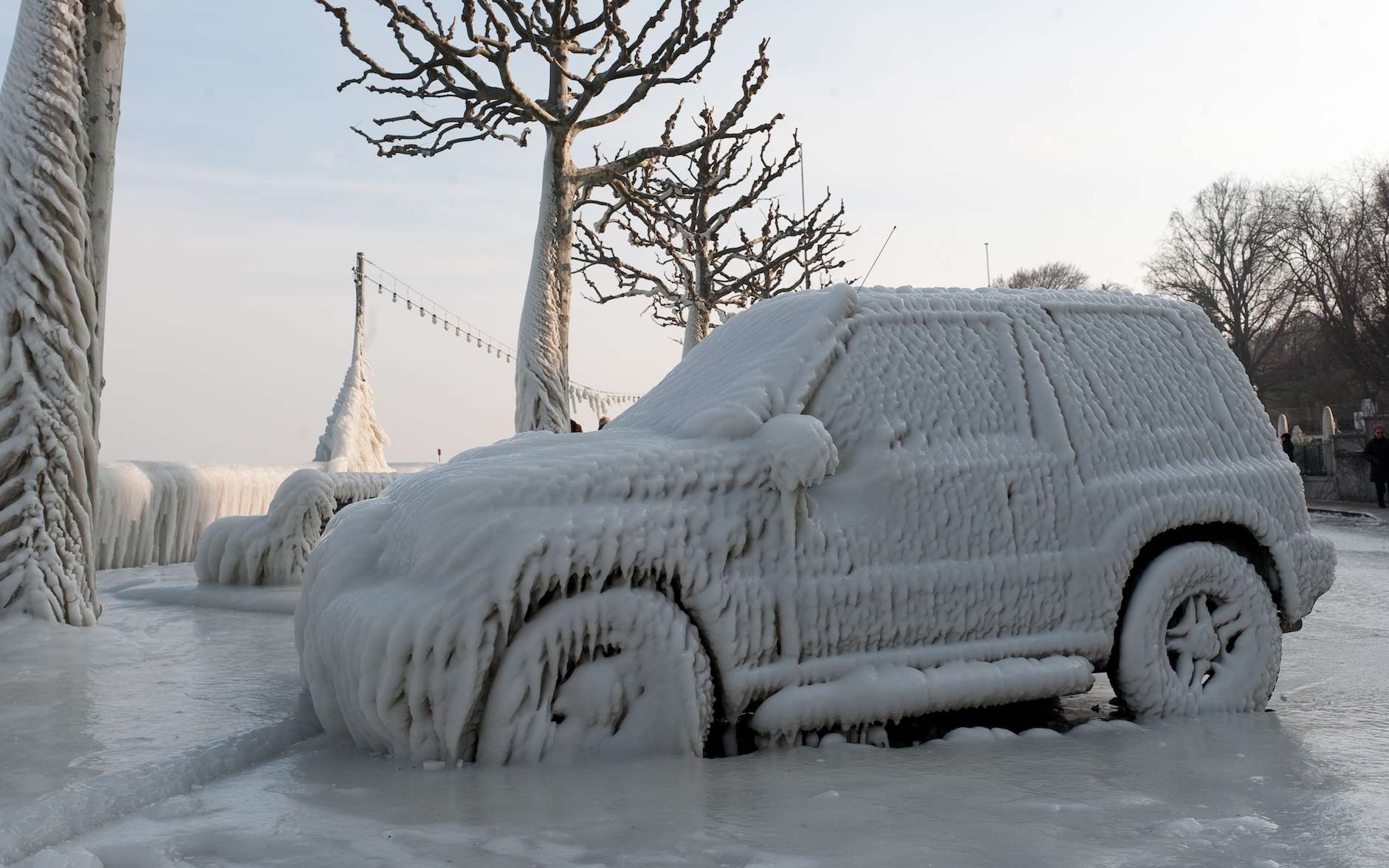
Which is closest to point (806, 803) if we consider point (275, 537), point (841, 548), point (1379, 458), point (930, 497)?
point (841, 548)

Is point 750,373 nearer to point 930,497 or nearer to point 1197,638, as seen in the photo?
point 930,497

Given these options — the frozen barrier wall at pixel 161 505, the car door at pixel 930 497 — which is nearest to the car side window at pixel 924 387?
the car door at pixel 930 497

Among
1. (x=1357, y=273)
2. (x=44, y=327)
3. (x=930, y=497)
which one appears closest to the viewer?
(x=930, y=497)

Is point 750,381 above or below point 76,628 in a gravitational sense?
above

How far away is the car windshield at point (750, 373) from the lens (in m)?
3.34

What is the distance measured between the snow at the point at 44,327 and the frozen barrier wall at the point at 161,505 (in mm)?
3938

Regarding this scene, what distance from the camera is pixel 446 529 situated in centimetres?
289

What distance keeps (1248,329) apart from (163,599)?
48.6 metres

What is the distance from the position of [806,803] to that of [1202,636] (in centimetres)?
194

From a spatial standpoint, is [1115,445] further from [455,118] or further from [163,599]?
[455,118]

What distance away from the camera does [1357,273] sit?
2961 cm

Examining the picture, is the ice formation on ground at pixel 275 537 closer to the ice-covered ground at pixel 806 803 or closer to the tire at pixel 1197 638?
the ice-covered ground at pixel 806 803

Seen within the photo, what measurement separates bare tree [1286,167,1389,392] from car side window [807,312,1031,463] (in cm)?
2850

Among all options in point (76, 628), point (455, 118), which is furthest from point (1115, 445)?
point (455, 118)
